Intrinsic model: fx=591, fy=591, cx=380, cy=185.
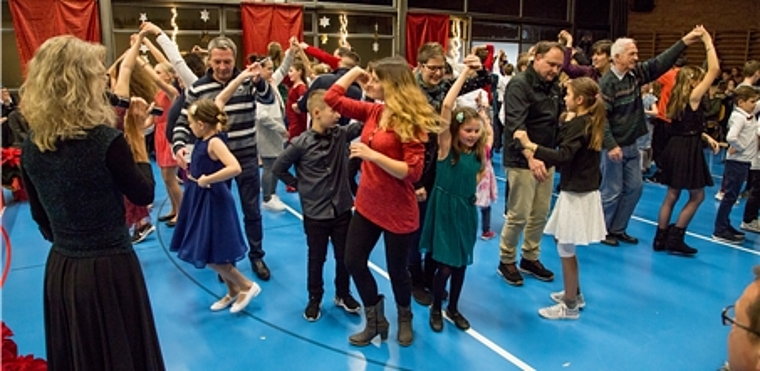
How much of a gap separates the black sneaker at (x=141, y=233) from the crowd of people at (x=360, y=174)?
13 millimetres

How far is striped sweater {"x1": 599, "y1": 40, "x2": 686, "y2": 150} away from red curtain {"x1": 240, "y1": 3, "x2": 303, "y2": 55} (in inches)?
309

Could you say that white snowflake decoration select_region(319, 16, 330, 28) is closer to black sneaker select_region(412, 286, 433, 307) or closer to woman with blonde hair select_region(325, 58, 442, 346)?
black sneaker select_region(412, 286, 433, 307)

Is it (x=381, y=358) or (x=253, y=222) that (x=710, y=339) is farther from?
(x=253, y=222)

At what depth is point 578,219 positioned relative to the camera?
11.7ft

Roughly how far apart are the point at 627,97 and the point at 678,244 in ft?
4.30

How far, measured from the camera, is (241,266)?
4.58 metres

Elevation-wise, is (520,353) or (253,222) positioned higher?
(253,222)

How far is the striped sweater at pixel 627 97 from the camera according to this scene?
15.4ft

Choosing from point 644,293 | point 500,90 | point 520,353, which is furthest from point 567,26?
point 520,353

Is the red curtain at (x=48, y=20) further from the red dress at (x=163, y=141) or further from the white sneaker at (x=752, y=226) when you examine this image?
the white sneaker at (x=752, y=226)

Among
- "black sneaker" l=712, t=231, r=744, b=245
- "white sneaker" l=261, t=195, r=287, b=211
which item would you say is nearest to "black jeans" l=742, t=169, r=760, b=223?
"black sneaker" l=712, t=231, r=744, b=245

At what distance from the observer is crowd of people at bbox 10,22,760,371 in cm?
201

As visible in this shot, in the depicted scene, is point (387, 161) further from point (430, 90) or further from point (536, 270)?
point (536, 270)

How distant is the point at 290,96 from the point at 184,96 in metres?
2.67
